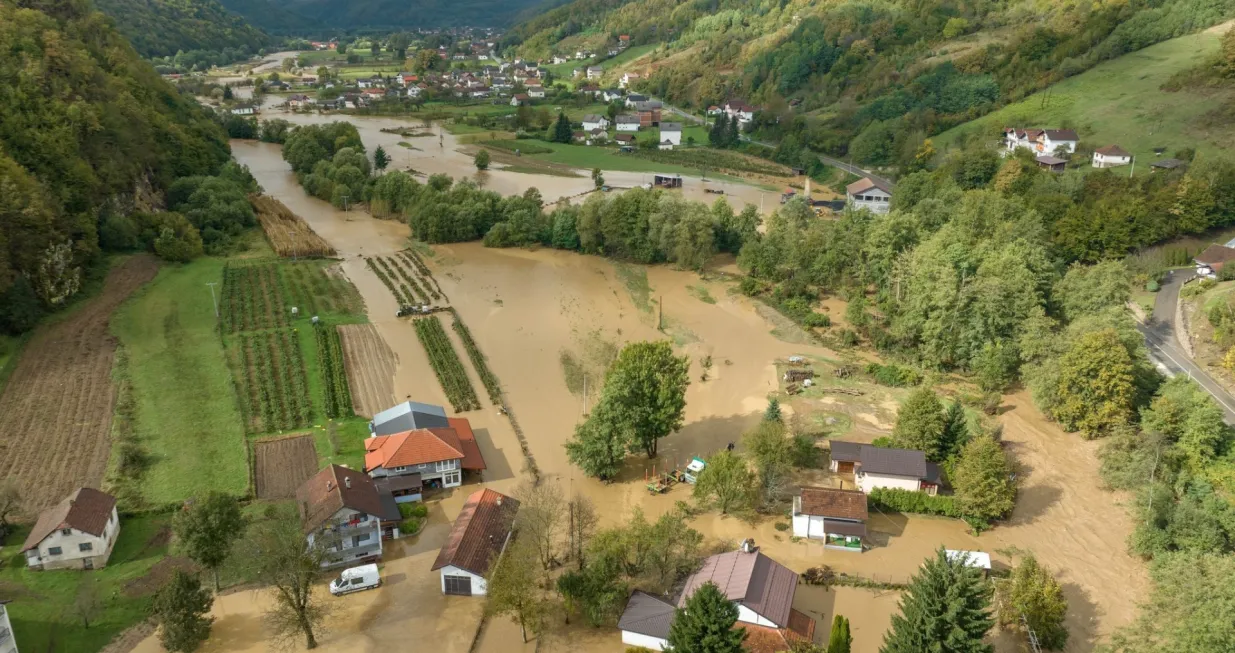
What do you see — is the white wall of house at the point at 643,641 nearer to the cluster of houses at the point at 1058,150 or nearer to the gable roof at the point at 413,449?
the gable roof at the point at 413,449

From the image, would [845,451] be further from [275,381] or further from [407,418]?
[275,381]

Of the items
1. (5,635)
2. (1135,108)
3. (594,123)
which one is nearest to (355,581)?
(5,635)

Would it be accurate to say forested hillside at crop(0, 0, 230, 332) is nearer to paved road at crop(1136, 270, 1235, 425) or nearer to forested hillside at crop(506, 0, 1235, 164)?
paved road at crop(1136, 270, 1235, 425)

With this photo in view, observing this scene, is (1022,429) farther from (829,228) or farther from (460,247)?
(460,247)

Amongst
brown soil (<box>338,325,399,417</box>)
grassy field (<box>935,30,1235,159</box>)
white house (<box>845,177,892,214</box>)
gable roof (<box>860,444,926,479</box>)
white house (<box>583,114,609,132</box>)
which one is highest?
grassy field (<box>935,30,1235,159</box>)

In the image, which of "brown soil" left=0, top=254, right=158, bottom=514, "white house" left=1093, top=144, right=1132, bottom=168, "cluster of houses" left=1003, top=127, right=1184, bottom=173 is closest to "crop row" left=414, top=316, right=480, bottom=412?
"brown soil" left=0, top=254, right=158, bottom=514

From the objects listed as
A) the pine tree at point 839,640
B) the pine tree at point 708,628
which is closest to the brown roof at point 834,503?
the pine tree at point 839,640

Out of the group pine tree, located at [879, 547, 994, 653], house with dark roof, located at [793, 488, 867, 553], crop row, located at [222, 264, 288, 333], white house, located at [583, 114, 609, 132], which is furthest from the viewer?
white house, located at [583, 114, 609, 132]
